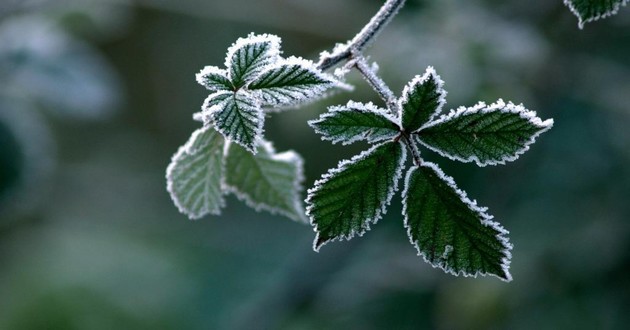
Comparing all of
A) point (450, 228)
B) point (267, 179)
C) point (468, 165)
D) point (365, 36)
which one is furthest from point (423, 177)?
point (468, 165)

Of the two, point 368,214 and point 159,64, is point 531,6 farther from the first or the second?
point 159,64

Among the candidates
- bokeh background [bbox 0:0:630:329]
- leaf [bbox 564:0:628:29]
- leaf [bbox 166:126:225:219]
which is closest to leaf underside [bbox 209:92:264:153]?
leaf [bbox 166:126:225:219]

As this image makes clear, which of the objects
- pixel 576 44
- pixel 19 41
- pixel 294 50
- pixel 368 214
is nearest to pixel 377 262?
pixel 576 44

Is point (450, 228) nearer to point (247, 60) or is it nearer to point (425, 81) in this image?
point (425, 81)

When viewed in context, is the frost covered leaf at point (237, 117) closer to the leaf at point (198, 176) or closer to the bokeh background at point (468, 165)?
the leaf at point (198, 176)

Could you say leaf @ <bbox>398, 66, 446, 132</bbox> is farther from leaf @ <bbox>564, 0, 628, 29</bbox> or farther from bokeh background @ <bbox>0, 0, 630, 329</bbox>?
bokeh background @ <bbox>0, 0, 630, 329</bbox>

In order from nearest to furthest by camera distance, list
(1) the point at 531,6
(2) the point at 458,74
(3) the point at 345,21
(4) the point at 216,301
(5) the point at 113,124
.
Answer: (2) the point at 458,74
(1) the point at 531,6
(3) the point at 345,21
(4) the point at 216,301
(5) the point at 113,124
